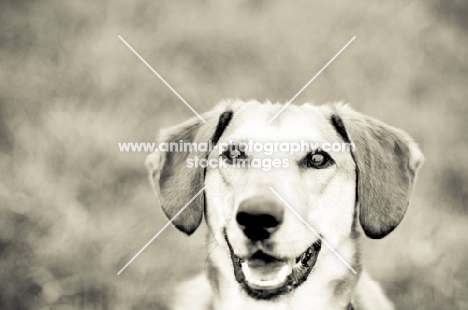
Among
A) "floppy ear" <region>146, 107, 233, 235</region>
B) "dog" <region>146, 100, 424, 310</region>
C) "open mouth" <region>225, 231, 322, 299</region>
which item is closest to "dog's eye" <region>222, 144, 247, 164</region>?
"dog" <region>146, 100, 424, 310</region>

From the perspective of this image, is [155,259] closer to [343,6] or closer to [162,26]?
[162,26]

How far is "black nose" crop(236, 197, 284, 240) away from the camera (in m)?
2.60

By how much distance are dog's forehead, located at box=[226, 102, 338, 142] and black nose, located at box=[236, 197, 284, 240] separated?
0.77m

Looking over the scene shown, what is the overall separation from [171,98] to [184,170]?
2.74 metres

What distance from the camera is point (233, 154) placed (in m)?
3.35

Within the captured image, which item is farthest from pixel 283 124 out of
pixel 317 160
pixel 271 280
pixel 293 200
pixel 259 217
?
pixel 271 280

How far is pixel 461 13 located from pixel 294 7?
2.03 metres

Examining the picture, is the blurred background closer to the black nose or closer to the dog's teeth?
the dog's teeth

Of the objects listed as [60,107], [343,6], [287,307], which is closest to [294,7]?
[343,6]

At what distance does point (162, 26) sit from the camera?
245 inches

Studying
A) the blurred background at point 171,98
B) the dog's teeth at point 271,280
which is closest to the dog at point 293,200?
the dog's teeth at point 271,280

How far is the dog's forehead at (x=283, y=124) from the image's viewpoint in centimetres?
333

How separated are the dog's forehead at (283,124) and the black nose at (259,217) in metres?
0.77

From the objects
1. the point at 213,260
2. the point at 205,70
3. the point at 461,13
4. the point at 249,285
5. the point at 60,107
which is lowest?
the point at 60,107
